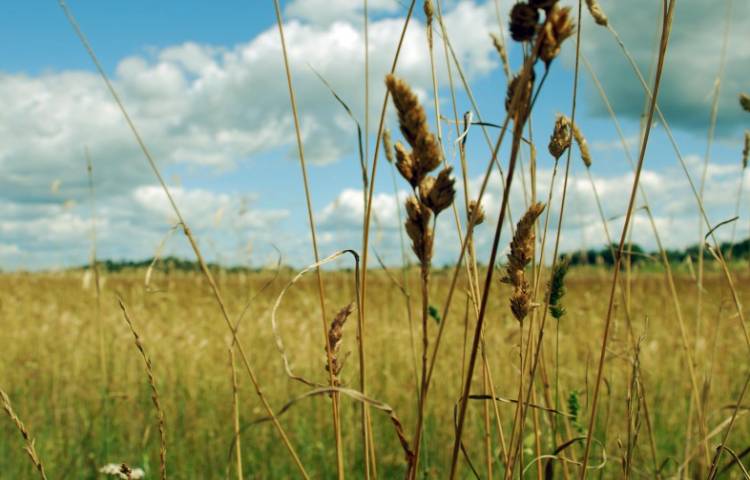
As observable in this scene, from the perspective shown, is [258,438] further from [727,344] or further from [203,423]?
[727,344]

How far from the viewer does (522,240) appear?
73 centimetres

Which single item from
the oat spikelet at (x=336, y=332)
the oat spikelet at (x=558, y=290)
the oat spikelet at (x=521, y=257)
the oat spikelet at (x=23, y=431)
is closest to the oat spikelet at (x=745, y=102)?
the oat spikelet at (x=558, y=290)

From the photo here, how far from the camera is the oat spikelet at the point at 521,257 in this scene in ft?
2.35

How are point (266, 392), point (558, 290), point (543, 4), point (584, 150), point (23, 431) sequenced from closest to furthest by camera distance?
point (543, 4) < point (23, 431) < point (558, 290) < point (584, 150) < point (266, 392)

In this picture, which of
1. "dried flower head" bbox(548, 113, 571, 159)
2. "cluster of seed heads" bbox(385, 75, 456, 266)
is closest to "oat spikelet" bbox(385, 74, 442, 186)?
"cluster of seed heads" bbox(385, 75, 456, 266)

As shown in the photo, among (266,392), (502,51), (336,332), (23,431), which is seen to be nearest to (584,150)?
(502,51)

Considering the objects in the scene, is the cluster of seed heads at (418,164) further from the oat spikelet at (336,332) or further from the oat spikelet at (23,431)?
the oat spikelet at (23,431)

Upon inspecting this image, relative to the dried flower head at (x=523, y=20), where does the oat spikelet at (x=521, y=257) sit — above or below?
below

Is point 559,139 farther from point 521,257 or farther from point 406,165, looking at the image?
point 406,165

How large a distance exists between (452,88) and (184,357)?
11.7 ft

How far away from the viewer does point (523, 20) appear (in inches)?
19.8

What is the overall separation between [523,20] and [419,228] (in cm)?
19

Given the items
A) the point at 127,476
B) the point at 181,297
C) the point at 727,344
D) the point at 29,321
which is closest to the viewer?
the point at 127,476

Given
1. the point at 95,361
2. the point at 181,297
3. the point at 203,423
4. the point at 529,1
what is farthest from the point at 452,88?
the point at 181,297
